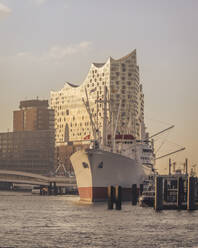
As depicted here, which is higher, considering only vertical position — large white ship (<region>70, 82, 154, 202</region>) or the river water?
large white ship (<region>70, 82, 154, 202</region>)

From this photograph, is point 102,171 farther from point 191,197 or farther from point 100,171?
point 191,197

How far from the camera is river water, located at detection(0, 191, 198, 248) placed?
185ft

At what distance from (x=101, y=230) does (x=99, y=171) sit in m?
46.2

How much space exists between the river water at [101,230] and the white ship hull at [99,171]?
22197 millimetres

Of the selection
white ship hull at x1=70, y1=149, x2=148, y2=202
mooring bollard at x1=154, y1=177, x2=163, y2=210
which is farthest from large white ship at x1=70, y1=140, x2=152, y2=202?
mooring bollard at x1=154, y1=177, x2=163, y2=210

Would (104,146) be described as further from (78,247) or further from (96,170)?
(78,247)

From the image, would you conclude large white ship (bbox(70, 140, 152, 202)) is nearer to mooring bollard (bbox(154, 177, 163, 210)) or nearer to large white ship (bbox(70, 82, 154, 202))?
large white ship (bbox(70, 82, 154, 202))

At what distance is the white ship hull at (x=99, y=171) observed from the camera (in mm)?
111262

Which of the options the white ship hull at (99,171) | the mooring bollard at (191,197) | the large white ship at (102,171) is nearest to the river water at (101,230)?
the mooring bollard at (191,197)

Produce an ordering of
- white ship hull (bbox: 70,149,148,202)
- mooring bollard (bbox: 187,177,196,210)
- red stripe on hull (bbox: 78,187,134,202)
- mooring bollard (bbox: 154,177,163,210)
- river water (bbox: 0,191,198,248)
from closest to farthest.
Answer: river water (bbox: 0,191,198,248) → mooring bollard (bbox: 154,177,163,210) → mooring bollard (bbox: 187,177,196,210) → red stripe on hull (bbox: 78,187,134,202) → white ship hull (bbox: 70,149,148,202)

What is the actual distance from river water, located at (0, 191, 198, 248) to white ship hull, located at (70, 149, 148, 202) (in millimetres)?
22197

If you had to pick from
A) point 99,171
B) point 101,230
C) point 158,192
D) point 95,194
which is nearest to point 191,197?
point 158,192

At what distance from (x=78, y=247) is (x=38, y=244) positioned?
3696 millimetres

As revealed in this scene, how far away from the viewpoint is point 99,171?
112 m
